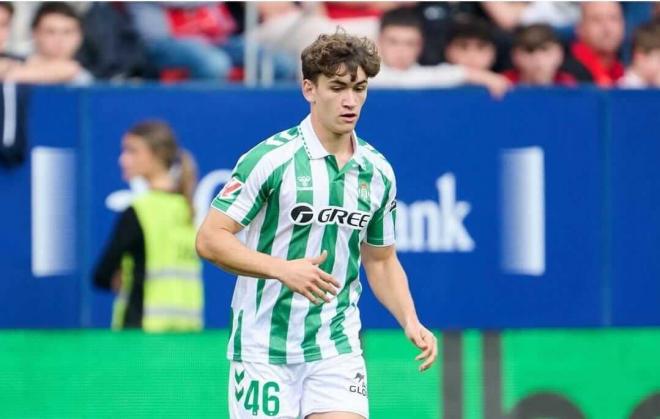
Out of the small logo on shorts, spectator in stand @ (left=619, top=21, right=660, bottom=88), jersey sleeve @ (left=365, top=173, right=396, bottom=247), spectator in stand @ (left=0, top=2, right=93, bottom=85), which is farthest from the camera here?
spectator in stand @ (left=619, top=21, right=660, bottom=88)

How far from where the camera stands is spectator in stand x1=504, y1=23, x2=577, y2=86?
Answer: 1009cm

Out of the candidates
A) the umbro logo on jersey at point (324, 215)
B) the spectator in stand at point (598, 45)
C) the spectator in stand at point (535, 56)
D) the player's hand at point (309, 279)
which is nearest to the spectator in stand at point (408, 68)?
the spectator in stand at point (535, 56)

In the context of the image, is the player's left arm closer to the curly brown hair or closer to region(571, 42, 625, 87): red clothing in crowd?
the curly brown hair

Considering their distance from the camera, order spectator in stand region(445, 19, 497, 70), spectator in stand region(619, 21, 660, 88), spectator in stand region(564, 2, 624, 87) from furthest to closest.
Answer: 1. spectator in stand region(564, 2, 624, 87)
2. spectator in stand region(619, 21, 660, 88)
3. spectator in stand region(445, 19, 497, 70)

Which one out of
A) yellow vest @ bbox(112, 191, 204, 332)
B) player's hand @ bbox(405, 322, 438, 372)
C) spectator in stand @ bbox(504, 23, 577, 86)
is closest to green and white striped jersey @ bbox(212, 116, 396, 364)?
player's hand @ bbox(405, 322, 438, 372)

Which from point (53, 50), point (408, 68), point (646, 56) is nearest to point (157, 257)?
point (53, 50)

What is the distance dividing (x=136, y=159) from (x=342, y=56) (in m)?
4.46

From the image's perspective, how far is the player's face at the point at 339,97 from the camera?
186 inches

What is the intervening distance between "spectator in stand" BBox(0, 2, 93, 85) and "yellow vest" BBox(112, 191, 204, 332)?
4.25 ft

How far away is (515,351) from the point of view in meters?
6.54

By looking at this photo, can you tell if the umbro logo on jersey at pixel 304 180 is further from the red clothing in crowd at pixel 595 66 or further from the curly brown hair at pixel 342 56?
the red clothing in crowd at pixel 595 66

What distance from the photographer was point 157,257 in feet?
27.9

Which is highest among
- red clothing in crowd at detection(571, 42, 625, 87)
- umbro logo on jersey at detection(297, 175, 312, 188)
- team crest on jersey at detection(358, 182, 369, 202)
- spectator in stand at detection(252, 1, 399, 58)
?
spectator in stand at detection(252, 1, 399, 58)

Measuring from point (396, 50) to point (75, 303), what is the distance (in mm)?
2883
